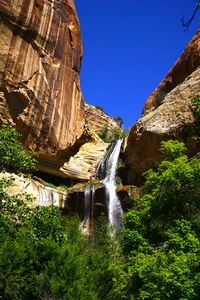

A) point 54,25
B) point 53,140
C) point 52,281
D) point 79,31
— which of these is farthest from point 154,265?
point 79,31

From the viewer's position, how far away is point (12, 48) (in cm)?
3162

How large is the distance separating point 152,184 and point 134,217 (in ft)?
6.09

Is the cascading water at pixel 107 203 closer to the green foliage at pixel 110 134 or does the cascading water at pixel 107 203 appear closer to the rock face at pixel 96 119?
the green foliage at pixel 110 134

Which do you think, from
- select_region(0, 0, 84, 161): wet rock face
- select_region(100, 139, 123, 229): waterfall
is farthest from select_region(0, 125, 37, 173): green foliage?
select_region(100, 139, 123, 229): waterfall

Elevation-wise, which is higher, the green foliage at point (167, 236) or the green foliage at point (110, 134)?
the green foliage at point (110, 134)

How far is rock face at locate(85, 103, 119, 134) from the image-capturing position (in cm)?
7956

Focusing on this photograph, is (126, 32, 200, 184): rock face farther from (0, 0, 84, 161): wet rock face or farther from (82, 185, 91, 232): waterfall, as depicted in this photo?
(0, 0, 84, 161): wet rock face

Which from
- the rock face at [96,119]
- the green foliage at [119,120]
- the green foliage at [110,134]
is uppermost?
the green foliage at [119,120]

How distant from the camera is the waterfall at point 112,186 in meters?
33.6

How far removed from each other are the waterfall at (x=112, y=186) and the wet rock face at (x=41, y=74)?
5013 millimetres

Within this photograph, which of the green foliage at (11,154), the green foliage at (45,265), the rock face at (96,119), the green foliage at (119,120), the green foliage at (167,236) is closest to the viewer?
the green foliage at (167,236)

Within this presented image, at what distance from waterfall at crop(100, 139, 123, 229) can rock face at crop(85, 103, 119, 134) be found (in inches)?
1292

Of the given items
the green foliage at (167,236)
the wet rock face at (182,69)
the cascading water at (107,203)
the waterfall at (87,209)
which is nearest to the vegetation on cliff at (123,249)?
the green foliage at (167,236)

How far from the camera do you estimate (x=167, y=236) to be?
1772 centimetres
